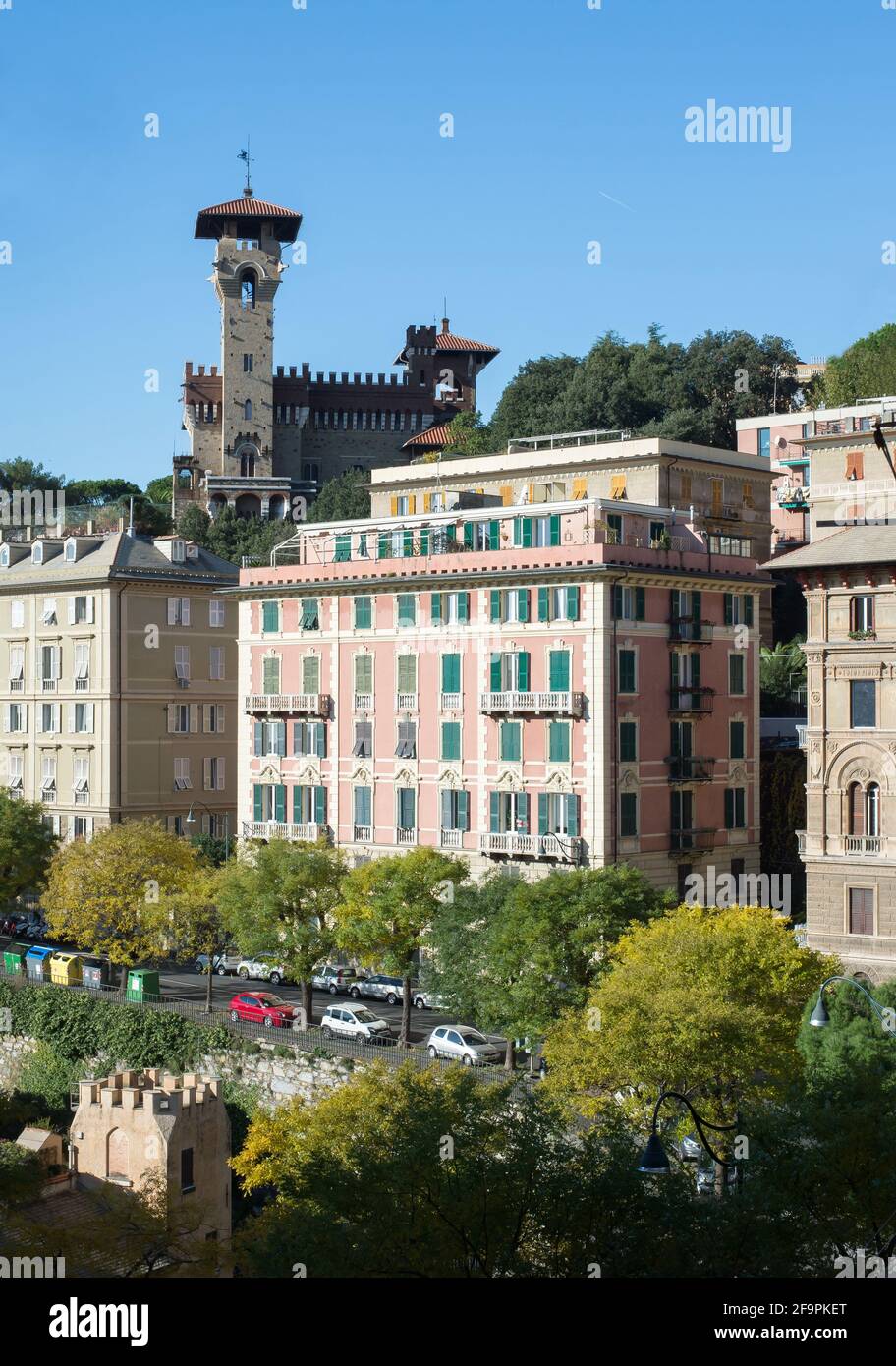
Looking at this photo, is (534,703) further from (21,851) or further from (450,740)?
(21,851)

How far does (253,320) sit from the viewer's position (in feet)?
512

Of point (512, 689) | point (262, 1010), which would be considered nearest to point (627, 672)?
point (512, 689)

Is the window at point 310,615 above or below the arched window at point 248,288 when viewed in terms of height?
below

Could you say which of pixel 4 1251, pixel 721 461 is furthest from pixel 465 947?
pixel 721 461

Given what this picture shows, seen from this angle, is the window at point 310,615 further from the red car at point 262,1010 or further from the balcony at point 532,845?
the red car at point 262,1010

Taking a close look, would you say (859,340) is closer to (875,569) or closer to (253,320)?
(875,569)

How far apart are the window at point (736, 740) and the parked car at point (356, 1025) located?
1893 cm

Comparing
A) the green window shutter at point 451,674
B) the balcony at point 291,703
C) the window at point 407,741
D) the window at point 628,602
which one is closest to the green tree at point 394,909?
the window at point 407,741

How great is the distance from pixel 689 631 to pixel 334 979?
18.8 metres

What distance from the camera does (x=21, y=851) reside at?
7725cm

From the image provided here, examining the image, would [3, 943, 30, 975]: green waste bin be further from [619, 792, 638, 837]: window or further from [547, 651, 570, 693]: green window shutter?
[619, 792, 638, 837]: window

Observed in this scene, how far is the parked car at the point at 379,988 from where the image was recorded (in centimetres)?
6638

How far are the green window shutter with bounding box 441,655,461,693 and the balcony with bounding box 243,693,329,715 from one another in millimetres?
6136

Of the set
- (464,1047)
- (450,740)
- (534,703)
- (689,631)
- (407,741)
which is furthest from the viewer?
(407,741)
